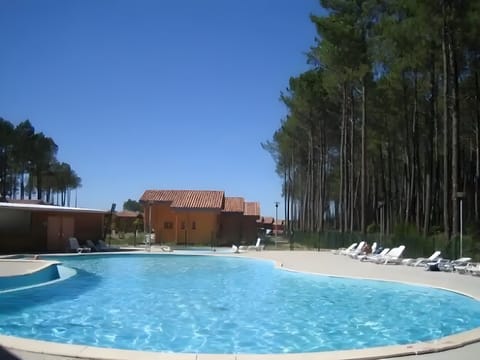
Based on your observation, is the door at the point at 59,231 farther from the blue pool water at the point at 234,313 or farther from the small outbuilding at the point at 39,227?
the blue pool water at the point at 234,313

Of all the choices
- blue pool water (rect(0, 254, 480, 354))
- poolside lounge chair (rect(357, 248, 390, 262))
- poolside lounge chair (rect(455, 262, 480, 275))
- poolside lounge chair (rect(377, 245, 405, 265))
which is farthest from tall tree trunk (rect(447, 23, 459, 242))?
blue pool water (rect(0, 254, 480, 354))

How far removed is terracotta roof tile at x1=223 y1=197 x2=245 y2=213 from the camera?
41094 mm

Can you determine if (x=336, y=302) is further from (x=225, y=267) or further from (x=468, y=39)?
(x=468, y=39)

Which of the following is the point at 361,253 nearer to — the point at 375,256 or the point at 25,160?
the point at 375,256

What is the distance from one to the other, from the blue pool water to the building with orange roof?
2021 centimetres

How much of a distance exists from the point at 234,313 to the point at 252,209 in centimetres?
3687

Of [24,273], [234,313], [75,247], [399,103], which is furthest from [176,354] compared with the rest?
[399,103]

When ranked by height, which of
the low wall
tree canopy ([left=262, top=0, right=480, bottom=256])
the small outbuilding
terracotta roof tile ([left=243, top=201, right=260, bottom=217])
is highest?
tree canopy ([left=262, top=0, right=480, bottom=256])

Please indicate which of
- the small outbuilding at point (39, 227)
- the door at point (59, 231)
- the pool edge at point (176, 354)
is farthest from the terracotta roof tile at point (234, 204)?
the pool edge at point (176, 354)

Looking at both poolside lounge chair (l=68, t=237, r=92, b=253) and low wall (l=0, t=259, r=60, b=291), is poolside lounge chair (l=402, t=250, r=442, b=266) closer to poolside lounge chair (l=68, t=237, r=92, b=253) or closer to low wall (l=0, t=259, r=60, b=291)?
low wall (l=0, t=259, r=60, b=291)

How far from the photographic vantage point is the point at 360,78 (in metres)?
31.7

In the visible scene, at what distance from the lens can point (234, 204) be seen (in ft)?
138

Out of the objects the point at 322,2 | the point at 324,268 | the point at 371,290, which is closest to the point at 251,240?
the point at 322,2

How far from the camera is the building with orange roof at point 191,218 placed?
126 feet
